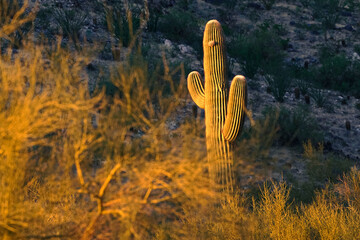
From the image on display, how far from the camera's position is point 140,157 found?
8078mm

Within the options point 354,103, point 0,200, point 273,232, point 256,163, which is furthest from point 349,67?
point 0,200

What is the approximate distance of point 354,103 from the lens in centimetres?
1414

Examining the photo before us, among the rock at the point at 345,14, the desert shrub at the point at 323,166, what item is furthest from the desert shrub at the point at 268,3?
the desert shrub at the point at 323,166

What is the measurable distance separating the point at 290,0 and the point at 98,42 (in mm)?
16866

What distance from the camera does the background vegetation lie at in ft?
16.2

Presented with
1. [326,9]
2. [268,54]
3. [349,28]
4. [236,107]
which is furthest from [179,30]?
[326,9]

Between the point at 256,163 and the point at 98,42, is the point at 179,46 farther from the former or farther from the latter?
the point at 256,163

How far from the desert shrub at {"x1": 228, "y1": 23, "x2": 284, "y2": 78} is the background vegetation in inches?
3.2

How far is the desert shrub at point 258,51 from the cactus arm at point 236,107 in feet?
28.6

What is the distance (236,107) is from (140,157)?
2.44m

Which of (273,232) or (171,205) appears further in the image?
(171,205)

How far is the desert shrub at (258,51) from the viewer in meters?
16.0

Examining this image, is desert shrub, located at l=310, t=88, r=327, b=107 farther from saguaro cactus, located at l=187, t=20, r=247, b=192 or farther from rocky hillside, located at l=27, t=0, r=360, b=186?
saguaro cactus, located at l=187, t=20, r=247, b=192

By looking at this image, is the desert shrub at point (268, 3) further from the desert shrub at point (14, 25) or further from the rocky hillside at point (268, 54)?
the desert shrub at point (14, 25)
